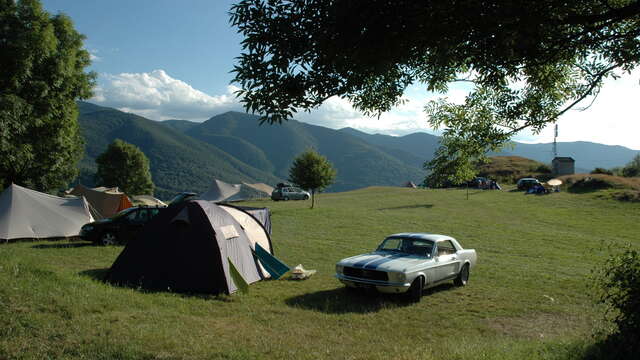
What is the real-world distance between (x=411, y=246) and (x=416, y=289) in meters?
1.40

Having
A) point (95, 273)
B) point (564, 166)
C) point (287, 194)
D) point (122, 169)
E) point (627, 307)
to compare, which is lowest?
point (95, 273)

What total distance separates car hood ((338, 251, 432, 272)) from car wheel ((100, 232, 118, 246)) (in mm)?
11563

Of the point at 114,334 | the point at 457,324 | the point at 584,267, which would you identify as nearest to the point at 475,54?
the point at 457,324

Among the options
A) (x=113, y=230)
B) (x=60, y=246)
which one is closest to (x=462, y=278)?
(x=113, y=230)

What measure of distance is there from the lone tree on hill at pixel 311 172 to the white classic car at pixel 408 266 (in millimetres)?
27075

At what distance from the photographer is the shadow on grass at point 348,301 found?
958 cm

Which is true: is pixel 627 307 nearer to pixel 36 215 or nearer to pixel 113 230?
pixel 113 230

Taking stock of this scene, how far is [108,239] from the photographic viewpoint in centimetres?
1806

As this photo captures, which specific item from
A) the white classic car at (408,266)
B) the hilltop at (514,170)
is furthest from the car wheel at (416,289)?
the hilltop at (514,170)

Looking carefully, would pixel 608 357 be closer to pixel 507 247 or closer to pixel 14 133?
pixel 507 247

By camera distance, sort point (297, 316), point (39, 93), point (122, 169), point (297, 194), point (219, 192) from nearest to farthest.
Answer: point (297, 316) < point (39, 93) < point (219, 192) < point (297, 194) < point (122, 169)

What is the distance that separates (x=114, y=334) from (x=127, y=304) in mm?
2021

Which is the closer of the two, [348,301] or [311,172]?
[348,301]

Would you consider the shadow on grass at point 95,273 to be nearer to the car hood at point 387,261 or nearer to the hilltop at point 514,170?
the car hood at point 387,261
